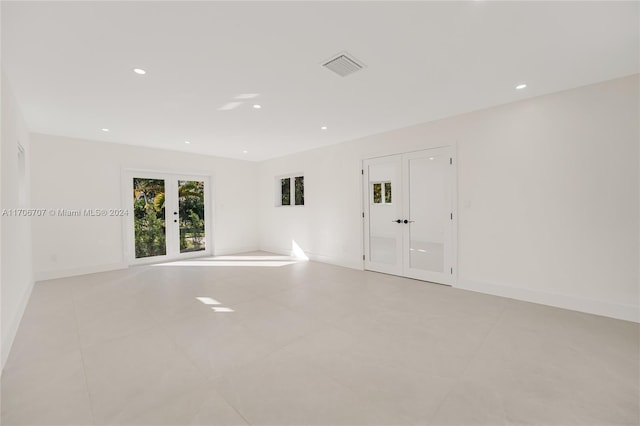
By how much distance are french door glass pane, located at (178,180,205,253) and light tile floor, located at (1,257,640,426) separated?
3069 mm

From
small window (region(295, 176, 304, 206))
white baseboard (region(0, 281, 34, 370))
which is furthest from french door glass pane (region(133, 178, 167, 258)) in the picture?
small window (region(295, 176, 304, 206))

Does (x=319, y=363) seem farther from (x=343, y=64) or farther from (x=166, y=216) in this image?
(x=166, y=216)

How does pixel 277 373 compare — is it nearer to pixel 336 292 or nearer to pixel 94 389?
pixel 94 389

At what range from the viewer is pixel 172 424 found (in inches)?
61.0

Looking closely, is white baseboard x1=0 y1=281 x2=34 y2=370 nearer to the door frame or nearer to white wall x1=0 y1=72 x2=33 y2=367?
white wall x1=0 y1=72 x2=33 y2=367

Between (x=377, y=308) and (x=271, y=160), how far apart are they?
17.6 feet

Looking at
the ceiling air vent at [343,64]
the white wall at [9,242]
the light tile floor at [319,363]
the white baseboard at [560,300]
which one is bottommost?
the light tile floor at [319,363]

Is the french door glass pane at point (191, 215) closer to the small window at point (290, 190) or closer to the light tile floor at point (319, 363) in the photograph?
the small window at point (290, 190)

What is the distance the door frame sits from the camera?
563 cm

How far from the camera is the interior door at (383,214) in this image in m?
4.77

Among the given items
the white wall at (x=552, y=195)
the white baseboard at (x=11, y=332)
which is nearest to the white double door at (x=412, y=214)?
the white wall at (x=552, y=195)

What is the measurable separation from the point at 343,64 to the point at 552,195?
10.0 ft

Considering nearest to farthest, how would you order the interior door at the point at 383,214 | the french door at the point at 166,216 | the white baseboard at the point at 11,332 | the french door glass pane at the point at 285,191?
1. the white baseboard at the point at 11,332
2. the interior door at the point at 383,214
3. the french door at the point at 166,216
4. the french door glass pane at the point at 285,191

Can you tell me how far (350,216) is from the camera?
5.55 m
